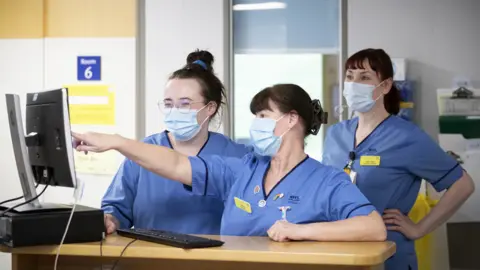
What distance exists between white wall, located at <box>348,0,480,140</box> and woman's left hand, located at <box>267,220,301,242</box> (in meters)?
2.03

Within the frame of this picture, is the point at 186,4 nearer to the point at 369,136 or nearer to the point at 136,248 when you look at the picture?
the point at 369,136

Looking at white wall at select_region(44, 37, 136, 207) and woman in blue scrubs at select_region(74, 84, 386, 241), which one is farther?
white wall at select_region(44, 37, 136, 207)

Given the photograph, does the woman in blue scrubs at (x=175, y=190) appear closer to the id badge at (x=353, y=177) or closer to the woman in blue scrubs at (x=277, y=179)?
the woman in blue scrubs at (x=277, y=179)

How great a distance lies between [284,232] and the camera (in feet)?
6.25

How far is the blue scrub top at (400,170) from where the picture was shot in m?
2.61

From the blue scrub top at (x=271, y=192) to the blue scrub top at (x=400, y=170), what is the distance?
1.78ft

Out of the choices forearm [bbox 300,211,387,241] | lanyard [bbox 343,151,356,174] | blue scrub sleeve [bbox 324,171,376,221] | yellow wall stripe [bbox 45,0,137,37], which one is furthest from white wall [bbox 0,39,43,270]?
forearm [bbox 300,211,387,241]

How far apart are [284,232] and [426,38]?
7.24ft

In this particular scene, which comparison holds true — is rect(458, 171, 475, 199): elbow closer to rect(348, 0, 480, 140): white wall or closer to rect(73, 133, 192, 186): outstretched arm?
rect(348, 0, 480, 140): white wall

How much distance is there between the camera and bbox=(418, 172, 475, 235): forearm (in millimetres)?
2701

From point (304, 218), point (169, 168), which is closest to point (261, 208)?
point (304, 218)

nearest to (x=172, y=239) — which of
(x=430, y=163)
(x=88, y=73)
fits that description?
(x=430, y=163)

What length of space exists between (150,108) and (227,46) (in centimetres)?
63

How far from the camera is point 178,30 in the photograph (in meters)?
4.05
